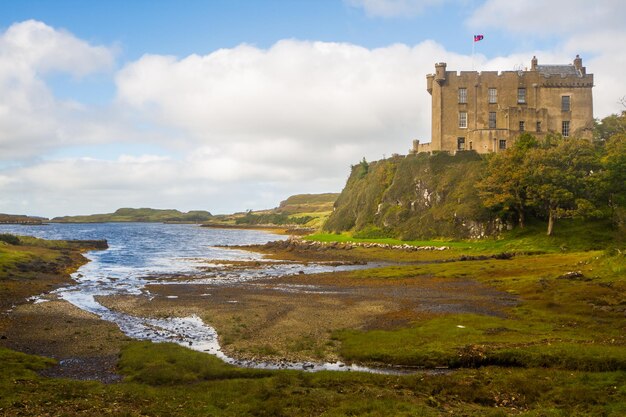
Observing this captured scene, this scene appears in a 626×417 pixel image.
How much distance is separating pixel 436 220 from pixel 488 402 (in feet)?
243

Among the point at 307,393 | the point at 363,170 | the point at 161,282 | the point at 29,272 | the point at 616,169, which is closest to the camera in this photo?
the point at 307,393

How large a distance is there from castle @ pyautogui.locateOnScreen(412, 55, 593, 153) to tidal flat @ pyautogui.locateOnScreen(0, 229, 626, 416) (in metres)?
53.7

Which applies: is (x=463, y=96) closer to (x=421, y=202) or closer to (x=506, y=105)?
(x=506, y=105)

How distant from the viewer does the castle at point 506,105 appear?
3745 inches

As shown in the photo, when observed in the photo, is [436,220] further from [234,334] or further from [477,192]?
[234,334]

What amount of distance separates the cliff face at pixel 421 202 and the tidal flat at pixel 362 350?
125ft

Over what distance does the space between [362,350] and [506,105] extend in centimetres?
8468

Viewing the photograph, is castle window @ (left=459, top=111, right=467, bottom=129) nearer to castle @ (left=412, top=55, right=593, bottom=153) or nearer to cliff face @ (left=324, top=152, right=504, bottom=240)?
castle @ (left=412, top=55, right=593, bottom=153)

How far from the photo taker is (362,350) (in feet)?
83.8

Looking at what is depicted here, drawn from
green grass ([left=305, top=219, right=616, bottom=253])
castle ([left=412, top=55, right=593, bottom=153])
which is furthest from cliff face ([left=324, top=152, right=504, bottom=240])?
castle ([left=412, top=55, right=593, bottom=153])

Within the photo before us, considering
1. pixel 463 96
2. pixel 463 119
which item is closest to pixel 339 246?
pixel 463 119

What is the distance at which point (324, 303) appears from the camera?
39781 millimetres

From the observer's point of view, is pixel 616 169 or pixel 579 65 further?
pixel 579 65

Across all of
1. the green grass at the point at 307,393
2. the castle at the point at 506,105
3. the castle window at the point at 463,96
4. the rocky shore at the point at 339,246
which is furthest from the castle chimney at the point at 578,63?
the green grass at the point at 307,393
